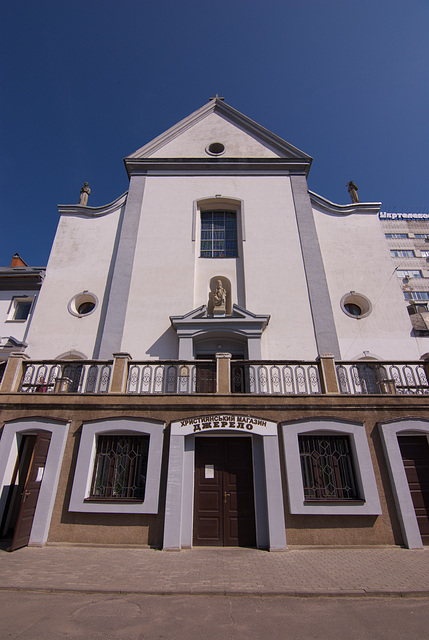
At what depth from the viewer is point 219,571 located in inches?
234

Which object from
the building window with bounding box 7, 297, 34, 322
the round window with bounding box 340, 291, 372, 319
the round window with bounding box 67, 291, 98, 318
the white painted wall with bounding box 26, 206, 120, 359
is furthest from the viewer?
the building window with bounding box 7, 297, 34, 322

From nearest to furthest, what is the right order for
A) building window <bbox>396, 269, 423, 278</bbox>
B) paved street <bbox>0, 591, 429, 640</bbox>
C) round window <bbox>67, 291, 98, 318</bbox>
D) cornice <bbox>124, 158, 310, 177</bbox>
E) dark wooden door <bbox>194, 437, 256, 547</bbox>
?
paved street <bbox>0, 591, 429, 640</bbox> < dark wooden door <bbox>194, 437, 256, 547</bbox> < round window <bbox>67, 291, 98, 318</bbox> < cornice <bbox>124, 158, 310, 177</bbox> < building window <bbox>396, 269, 423, 278</bbox>

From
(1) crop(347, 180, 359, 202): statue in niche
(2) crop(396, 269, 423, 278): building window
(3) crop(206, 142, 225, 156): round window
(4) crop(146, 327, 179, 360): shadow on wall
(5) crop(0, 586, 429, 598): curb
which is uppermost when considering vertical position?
(2) crop(396, 269, 423, 278): building window

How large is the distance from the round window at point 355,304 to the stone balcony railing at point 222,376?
12.0 feet

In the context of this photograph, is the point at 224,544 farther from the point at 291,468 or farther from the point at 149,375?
the point at 149,375

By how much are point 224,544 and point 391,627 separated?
4342 millimetres

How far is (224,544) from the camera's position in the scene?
7715mm

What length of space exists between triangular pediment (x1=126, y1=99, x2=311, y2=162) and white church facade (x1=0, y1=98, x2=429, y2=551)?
12.1 feet

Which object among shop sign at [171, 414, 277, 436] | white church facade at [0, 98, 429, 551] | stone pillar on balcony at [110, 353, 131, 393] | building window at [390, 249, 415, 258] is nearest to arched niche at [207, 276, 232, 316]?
white church facade at [0, 98, 429, 551]

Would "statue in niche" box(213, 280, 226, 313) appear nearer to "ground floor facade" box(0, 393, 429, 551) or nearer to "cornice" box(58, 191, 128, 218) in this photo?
"ground floor facade" box(0, 393, 429, 551)

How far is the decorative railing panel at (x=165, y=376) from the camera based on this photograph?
9.06 m

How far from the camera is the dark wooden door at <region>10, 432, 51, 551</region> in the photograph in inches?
283

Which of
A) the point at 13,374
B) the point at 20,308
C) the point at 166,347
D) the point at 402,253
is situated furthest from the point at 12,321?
the point at 402,253

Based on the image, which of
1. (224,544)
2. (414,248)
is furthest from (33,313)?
(414,248)
